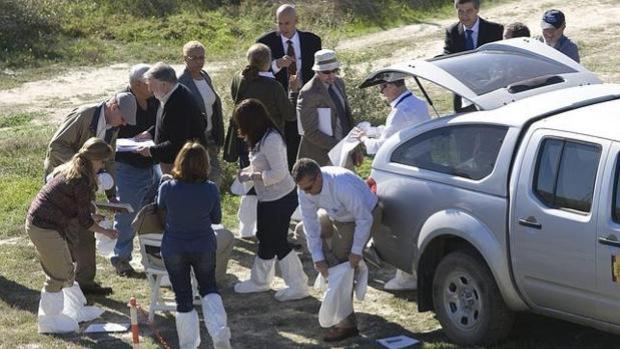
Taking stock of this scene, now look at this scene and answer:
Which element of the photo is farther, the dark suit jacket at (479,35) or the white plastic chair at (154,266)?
the dark suit jacket at (479,35)

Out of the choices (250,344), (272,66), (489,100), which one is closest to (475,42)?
(272,66)

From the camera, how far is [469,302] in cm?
845

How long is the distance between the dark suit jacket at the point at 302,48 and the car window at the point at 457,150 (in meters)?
3.08

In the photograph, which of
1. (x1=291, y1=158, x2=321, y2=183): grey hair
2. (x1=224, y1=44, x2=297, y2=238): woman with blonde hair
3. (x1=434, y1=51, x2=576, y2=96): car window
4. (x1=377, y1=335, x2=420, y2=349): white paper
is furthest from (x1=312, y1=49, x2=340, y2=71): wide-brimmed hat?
(x1=377, y1=335, x2=420, y2=349): white paper

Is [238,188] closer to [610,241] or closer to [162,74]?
[162,74]

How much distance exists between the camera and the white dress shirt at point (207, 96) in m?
10.9

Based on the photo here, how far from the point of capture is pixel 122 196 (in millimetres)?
10625

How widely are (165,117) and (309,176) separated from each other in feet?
5.52

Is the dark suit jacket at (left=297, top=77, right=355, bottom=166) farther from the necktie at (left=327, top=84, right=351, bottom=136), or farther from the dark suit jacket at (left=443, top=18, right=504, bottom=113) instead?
the dark suit jacket at (left=443, top=18, right=504, bottom=113)

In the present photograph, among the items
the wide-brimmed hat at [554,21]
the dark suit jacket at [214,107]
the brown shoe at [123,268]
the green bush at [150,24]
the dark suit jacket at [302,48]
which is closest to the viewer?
the brown shoe at [123,268]

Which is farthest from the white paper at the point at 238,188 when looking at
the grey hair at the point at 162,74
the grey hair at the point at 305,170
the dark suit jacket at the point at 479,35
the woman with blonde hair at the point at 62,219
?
the dark suit jacket at the point at 479,35

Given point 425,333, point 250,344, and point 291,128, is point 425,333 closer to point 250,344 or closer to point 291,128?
point 250,344

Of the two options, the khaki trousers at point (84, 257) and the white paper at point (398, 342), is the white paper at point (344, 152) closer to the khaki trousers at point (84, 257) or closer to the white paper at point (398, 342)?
the white paper at point (398, 342)

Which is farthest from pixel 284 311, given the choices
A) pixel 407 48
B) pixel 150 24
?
pixel 150 24
